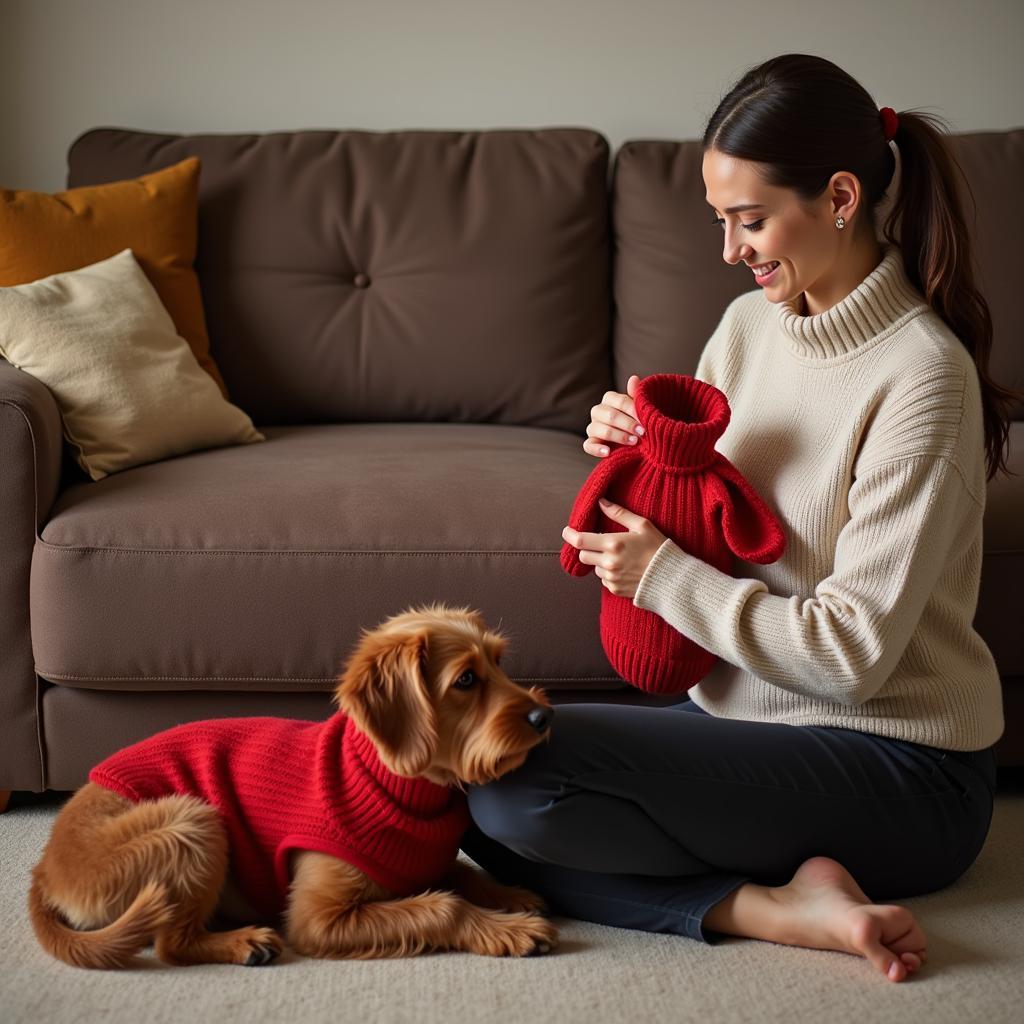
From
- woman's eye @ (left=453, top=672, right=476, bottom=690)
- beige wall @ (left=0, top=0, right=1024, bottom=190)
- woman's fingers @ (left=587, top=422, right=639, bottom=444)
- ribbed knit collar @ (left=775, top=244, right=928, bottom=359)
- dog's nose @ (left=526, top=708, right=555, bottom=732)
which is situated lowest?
dog's nose @ (left=526, top=708, right=555, bottom=732)

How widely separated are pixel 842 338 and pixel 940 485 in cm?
26

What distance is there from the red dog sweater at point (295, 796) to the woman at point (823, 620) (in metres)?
0.10

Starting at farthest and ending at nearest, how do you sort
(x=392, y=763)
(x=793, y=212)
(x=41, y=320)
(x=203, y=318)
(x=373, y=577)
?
1. (x=203, y=318)
2. (x=41, y=320)
3. (x=373, y=577)
4. (x=793, y=212)
5. (x=392, y=763)

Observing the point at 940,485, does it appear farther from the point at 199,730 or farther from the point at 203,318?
the point at 203,318

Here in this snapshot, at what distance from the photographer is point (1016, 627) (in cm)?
196

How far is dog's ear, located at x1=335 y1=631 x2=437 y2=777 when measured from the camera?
145cm

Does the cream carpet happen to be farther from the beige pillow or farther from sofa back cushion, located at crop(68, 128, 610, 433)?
sofa back cushion, located at crop(68, 128, 610, 433)

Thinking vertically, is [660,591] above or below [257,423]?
above

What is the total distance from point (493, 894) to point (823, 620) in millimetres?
580

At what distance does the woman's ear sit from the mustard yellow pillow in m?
1.32

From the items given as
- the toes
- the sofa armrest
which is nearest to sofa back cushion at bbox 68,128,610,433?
the sofa armrest

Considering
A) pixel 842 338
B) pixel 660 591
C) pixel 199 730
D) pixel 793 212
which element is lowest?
pixel 199 730

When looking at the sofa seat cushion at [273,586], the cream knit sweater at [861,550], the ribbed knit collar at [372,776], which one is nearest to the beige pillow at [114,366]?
the sofa seat cushion at [273,586]

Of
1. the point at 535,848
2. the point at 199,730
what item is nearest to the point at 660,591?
the point at 535,848
